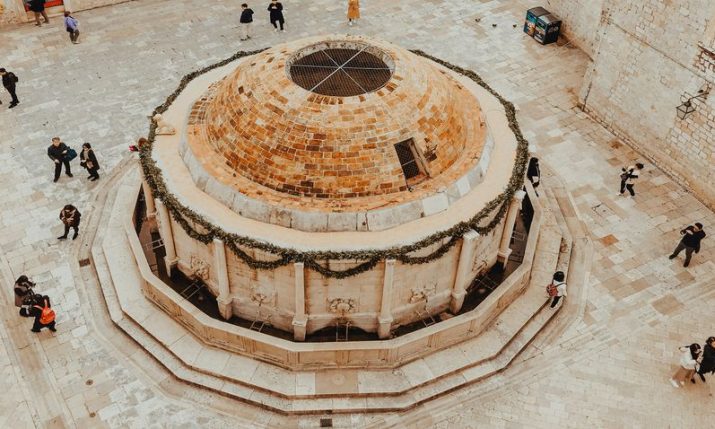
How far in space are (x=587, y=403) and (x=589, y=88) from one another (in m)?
12.0

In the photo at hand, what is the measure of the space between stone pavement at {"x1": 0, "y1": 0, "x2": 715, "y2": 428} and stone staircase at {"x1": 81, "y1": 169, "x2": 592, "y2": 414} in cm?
34

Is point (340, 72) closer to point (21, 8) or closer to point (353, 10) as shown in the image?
point (353, 10)

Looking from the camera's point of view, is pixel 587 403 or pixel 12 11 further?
pixel 12 11

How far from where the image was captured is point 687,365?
49.7 feet

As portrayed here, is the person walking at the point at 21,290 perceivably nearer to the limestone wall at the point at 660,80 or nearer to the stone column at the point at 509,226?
the stone column at the point at 509,226

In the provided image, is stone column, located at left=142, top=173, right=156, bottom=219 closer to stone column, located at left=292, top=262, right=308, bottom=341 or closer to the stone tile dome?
the stone tile dome

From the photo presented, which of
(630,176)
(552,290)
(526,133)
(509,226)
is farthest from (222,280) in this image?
(630,176)

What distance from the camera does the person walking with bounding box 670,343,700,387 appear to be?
49.5ft

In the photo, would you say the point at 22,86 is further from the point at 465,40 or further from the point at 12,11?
the point at 465,40

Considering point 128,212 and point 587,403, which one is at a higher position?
point 128,212

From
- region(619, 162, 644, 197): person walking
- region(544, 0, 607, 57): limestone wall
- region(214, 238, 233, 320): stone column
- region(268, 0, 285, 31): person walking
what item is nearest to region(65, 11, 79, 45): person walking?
region(268, 0, 285, 31): person walking

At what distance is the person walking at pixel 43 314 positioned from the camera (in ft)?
52.0

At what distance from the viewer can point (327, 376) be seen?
601 inches

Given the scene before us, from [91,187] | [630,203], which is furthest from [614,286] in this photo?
[91,187]
